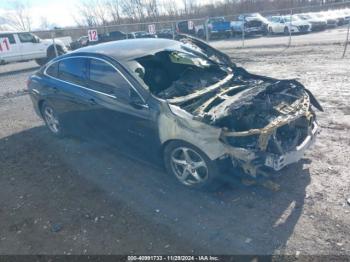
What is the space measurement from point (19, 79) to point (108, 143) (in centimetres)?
1154

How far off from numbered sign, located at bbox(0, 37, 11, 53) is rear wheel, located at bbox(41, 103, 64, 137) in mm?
12255

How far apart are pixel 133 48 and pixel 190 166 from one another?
2.11m

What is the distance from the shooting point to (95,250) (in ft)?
9.76

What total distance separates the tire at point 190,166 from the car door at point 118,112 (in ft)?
0.96

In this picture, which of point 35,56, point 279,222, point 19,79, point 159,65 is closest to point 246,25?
point 35,56

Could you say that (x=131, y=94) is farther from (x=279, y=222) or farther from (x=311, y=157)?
(x=311, y=157)

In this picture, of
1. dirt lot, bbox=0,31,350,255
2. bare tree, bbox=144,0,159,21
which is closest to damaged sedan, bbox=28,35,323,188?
dirt lot, bbox=0,31,350,255

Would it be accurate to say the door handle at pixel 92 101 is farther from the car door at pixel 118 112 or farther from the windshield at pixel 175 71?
the windshield at pixel 175 71

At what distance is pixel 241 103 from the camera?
11.3 ft

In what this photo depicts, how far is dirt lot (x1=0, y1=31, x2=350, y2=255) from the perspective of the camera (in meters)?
2.96

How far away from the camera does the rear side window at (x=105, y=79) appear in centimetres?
408

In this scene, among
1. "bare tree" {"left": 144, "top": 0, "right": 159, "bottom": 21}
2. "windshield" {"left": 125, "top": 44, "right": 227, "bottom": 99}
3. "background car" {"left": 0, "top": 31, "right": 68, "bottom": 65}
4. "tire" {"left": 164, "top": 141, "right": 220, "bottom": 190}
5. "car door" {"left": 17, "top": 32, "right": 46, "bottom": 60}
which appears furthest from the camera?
"bare tree" {"left": 144, "top": 0, "right": 159, "bottom": 21}

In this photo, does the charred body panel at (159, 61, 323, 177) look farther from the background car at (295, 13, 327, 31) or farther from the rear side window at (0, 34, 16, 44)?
the background car at (295, 13, 327, 31)

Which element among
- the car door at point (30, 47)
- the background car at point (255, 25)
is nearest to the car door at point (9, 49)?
the car door at point (30, 47)
